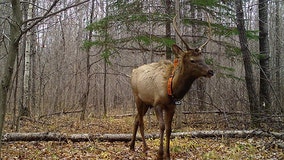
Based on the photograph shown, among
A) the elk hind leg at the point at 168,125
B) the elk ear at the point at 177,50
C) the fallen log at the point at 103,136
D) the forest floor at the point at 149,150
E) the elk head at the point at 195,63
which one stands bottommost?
the forest floor at the point at 149,150

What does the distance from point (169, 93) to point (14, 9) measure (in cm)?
365

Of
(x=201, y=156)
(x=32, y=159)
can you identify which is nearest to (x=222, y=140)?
(x=201, y=156)

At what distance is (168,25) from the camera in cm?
1414

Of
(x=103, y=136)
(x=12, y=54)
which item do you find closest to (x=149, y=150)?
(x=103, y=136)

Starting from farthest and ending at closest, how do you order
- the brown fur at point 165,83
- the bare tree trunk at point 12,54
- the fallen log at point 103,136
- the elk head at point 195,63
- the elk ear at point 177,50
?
the fallen log at point 103,136 → the elk ear at point 177,50 → the brown fur at point 165,83 → the elk head at point 195,63 → the bare tree trunk at point 12,54

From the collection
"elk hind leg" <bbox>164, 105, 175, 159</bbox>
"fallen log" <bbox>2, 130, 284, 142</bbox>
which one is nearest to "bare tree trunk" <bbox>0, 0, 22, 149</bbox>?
"elk hind leg" <bbox>164, 105, 175, 159</bbox>

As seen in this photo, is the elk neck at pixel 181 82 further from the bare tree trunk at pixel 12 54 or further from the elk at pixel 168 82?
the bare tree trunk at pixel 12 54

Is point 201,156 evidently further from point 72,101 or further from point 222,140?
point 72,101

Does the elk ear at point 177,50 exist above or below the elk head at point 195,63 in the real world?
above

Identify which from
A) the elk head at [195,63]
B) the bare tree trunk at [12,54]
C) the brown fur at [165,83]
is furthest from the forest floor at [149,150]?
the bare tree trunk at [12,54]

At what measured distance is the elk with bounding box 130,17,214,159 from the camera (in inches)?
258

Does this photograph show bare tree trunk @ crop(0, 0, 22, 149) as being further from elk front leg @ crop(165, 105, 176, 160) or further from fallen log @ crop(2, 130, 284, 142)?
fallen log @ crop(2, 130, 284, 142)

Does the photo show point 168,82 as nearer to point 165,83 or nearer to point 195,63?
point 165,83

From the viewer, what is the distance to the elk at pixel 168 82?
Result: 6562 mm
